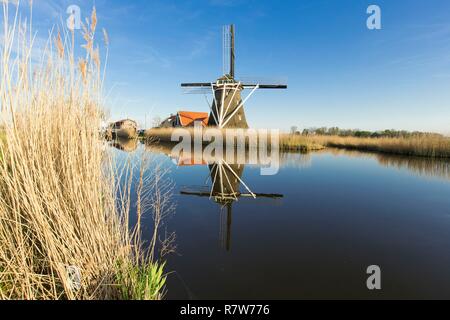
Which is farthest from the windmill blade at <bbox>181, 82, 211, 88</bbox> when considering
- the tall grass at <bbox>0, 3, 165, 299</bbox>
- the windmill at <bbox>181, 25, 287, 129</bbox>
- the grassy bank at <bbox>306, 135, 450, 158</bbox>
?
the tall grass at <bbox>0, 3, 165, 299</bbox>

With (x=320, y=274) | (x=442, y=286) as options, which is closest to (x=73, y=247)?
(x=320, y=274)

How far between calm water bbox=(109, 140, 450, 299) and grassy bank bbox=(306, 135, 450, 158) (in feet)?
35.9

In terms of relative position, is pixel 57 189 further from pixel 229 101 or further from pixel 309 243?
pixel 229 101

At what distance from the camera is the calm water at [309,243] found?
279cm

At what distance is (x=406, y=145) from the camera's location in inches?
695

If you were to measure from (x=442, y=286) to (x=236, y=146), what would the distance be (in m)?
16.8

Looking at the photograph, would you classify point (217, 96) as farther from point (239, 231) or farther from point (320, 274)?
point (320, 274)

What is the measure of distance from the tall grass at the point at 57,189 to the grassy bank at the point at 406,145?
20107mm

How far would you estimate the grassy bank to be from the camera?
1562cm

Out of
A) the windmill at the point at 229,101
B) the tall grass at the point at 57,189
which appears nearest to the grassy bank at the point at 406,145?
the windmill at the point at 229,101

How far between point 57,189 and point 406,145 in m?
21.8

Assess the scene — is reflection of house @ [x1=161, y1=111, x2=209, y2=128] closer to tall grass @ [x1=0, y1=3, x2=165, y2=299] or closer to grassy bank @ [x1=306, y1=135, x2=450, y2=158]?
grassy bank @ [x1=306, y1=135, x2=450, y2=158]

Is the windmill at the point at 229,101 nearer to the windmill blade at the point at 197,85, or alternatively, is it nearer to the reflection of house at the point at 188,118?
the windmill blade at the point at 197,85

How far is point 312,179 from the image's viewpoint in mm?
8906
